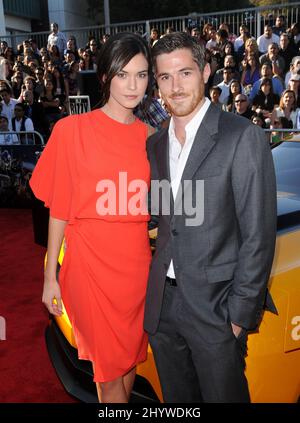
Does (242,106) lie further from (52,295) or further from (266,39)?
(52,295)

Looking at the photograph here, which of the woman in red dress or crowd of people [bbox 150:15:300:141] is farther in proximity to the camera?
crowd of people [bbox 150:15:300:141]

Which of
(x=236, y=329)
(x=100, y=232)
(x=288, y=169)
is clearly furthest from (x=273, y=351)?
(x=288, y=169)

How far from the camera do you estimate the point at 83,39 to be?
608 inches

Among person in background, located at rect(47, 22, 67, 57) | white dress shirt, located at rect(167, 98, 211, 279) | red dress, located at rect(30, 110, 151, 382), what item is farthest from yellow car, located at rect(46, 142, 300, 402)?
person in background, located at rect(47, 22, 67, 57)

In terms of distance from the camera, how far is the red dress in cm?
194

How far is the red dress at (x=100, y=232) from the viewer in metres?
1.94

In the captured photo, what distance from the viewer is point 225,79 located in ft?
28.5

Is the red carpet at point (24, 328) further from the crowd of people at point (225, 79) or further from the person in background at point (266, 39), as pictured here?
the person in background at point (266, 39)

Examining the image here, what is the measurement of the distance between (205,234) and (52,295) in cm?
77

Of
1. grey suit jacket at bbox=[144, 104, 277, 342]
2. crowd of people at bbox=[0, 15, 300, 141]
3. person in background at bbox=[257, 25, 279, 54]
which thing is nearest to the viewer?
grey suit jacket at bbox=[144, 104, 277, 342]

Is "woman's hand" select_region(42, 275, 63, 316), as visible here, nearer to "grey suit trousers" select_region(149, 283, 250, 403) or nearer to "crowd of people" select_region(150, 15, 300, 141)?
"grey suit trousers" select_region(149, 283, 250, 403)

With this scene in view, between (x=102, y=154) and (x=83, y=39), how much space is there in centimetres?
1469

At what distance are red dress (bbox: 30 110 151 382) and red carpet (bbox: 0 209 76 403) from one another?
0.88m
